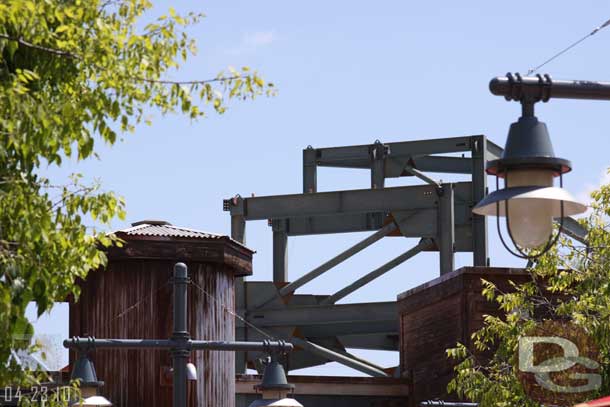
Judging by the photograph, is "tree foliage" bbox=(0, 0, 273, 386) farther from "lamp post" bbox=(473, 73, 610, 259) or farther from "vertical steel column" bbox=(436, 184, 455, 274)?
"vertical steel column" bbox=(436, 184, 455, 274)

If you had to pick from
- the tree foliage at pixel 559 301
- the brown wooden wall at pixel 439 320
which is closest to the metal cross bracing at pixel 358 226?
the brown wooden wall at pixel 439 320

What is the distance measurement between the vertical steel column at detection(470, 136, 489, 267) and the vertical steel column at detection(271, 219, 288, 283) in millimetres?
6773

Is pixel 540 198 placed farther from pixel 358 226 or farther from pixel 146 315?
pixel 358 226

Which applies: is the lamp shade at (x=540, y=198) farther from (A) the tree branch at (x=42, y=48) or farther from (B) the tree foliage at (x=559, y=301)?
(B) the tree foliage at (x=559, y=301)

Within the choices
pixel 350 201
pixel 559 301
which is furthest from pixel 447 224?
pixel 559 301

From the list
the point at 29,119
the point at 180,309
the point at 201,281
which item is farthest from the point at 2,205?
the point at 201,281

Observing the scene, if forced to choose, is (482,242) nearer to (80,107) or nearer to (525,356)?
(525,356)

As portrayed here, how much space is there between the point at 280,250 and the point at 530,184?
125ft

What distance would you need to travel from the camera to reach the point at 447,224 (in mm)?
40156

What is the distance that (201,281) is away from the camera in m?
27.2

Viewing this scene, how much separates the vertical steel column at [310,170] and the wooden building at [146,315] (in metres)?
17.1

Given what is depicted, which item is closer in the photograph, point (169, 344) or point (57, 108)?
point (57, 108)

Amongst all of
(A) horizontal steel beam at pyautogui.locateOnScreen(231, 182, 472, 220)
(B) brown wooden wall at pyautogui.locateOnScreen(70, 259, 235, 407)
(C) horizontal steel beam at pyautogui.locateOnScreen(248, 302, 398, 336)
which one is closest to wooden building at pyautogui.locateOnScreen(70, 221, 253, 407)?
(B) brown wooden wall at pyautogui.locateOnScreen(70, 259, 235, 407)

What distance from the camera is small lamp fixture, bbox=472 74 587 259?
24.2 ft
